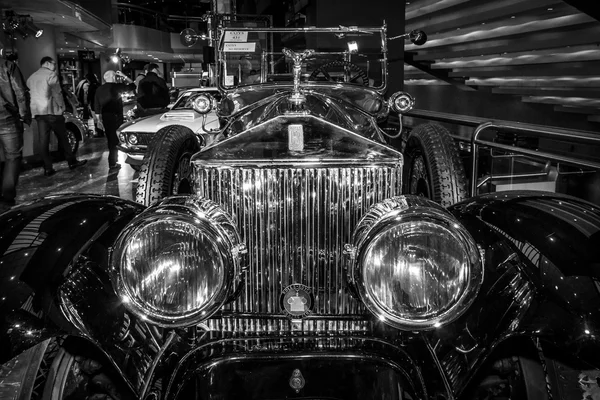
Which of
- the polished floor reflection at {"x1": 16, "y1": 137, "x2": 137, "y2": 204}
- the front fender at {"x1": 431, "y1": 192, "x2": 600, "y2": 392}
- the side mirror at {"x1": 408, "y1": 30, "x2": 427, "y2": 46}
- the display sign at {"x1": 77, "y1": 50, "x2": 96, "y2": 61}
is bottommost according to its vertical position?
the polished floor reflection at {"x1": 16, "y1": 137, "x2": 137, "y2": 204}

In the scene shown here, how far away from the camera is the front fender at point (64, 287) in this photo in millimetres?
1508

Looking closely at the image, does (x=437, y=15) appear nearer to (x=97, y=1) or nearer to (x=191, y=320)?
(x=97, y=1)

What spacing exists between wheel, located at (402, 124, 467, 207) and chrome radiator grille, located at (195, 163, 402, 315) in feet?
2.39

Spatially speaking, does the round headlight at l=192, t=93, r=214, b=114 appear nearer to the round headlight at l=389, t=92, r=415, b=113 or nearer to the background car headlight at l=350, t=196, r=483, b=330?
the round headlight at l=389, t=92, r=415, b=113

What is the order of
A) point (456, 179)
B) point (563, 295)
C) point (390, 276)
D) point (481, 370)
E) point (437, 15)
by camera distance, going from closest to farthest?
1. point (563, 295)
2. point (390, 276)
3. point (481, 370)
4. point (456, 179)
5. point (437, 15)

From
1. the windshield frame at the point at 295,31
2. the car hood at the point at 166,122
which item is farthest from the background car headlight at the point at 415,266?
the car hood at the point at 166,122

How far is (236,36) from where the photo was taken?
3.27 meters

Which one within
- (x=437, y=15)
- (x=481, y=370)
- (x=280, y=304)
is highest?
(x=437, y=15)

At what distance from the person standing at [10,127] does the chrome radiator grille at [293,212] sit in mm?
5051

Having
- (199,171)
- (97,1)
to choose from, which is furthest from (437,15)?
(199,171)

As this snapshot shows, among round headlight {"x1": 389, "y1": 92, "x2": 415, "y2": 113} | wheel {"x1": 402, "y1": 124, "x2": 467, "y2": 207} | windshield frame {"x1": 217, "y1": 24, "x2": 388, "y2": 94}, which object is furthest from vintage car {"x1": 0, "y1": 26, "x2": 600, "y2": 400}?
round headlight {"x1": 389, "y1": 92, "x2": 415, "y2": 113}

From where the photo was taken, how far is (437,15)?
1291cm

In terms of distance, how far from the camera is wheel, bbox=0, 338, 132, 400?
1606 mm

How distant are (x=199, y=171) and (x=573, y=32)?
8439 mm
